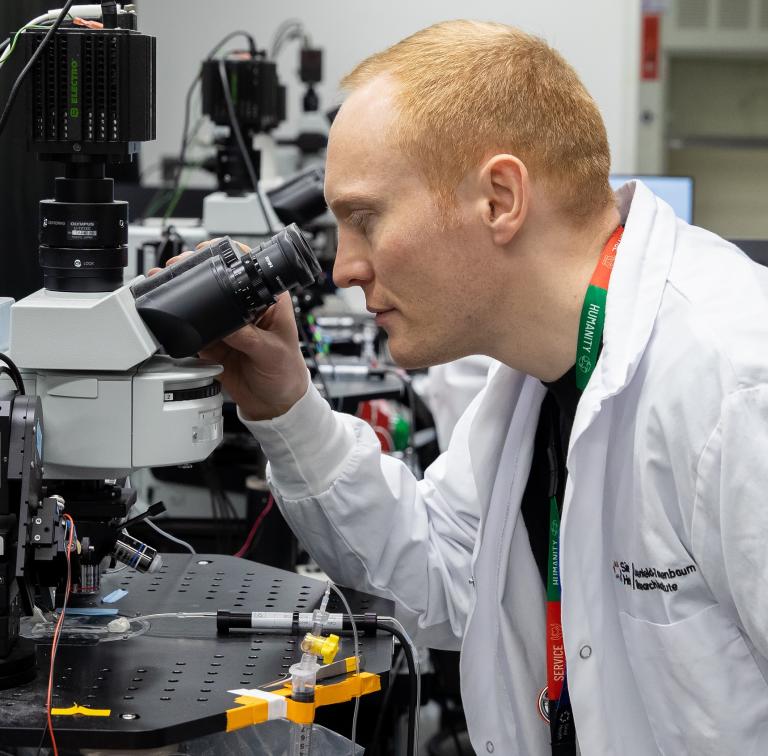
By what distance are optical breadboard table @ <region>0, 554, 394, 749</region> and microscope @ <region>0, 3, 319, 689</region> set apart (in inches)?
2.3

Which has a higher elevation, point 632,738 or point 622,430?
point 622,430

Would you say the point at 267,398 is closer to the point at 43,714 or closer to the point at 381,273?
the point at 381,273

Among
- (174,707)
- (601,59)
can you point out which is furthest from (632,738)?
(601,59)

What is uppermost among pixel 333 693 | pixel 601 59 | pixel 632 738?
pixel 601 59

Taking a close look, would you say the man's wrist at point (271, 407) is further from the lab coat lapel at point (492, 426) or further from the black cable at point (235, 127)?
the black cable at point (235, 127)

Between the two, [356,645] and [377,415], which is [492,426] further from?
[377,415]

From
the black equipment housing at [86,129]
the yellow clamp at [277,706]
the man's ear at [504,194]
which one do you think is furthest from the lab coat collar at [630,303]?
the black equipment housing at [86,129]

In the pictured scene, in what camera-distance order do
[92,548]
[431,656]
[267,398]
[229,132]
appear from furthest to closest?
1. [229,132]
2. [431,656]
3. [267,398]
4. [92,548]

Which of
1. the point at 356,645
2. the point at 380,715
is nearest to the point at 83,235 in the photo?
the point at 356,645

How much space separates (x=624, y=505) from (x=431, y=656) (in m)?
1.42

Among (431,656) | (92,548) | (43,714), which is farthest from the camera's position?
(431,656)

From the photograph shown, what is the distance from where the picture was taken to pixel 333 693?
1.02 metres

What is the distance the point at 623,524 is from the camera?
1186 mm

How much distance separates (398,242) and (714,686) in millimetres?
521
